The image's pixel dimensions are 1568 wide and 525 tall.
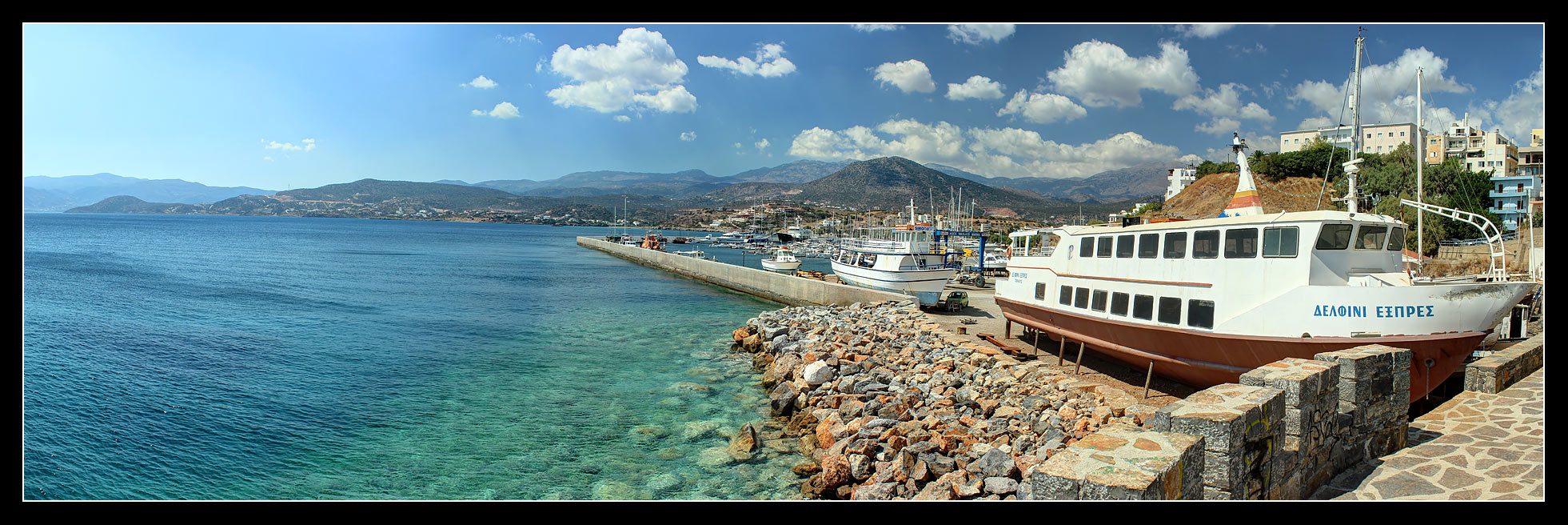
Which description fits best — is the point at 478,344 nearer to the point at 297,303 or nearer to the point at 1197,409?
the point at 297,303

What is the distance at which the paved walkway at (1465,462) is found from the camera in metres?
6.39

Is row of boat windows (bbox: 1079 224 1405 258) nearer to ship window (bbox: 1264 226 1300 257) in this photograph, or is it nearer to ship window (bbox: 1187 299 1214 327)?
ship window (bbox: 1264 226 1300 257)

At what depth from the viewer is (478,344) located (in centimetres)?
2291

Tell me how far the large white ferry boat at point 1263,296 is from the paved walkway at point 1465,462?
923 mm

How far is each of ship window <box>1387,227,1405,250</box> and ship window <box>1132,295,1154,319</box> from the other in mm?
3582

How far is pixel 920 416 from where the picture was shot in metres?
12.5

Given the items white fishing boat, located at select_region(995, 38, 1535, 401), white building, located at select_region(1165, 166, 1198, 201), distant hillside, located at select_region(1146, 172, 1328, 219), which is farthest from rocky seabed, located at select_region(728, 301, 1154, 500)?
white building, located at select_region(1165, 166, 1198, 201)

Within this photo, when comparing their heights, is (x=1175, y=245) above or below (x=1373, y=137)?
below

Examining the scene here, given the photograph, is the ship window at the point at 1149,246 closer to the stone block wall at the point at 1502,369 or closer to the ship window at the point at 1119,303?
the ship window at the point at 1119,303

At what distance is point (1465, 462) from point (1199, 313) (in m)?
5.05

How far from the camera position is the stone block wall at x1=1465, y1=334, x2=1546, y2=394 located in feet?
33.6

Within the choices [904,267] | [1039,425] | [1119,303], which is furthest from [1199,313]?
[904,267]

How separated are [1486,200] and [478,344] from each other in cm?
6322

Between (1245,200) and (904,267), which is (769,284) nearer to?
(904,267)
